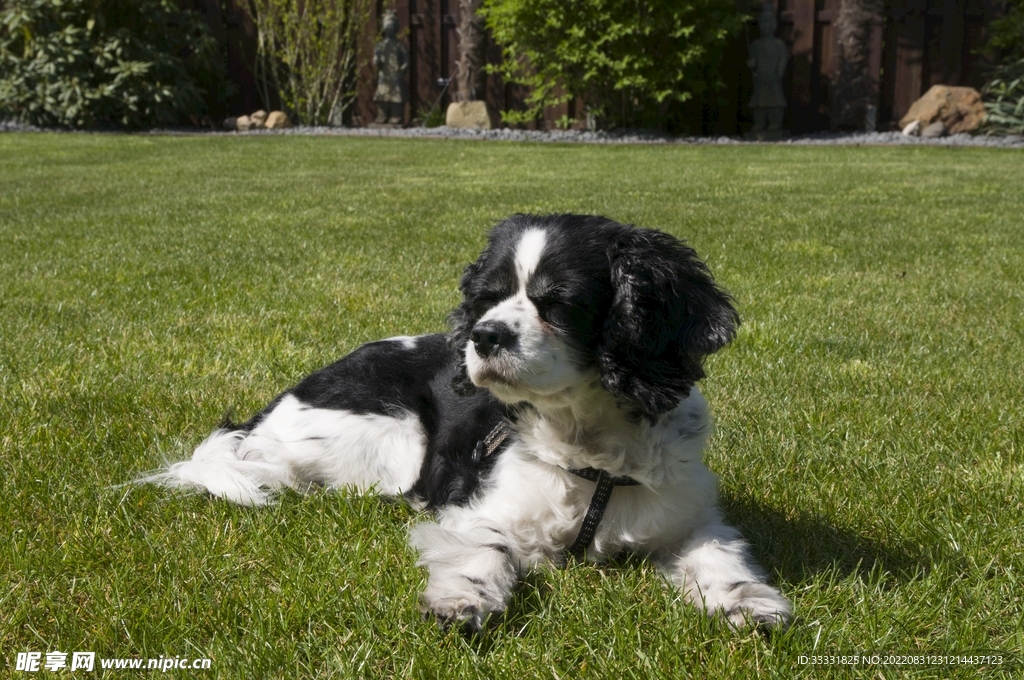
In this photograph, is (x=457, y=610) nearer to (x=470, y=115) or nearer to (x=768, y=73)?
(x=768, y=73)

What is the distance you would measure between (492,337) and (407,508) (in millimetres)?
957

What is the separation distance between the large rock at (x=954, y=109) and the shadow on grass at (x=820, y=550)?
16.8 metres

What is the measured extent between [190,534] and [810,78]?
712 inches

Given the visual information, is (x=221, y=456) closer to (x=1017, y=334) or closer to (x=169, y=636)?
(x=169, y=636)

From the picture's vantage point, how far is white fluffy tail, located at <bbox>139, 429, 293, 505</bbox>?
10.2 feet

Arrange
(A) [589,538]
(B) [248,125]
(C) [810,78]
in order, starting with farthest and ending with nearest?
(B) [248,125], (C) [810,78], (A) [589,538]

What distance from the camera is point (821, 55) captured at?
18.7 metres

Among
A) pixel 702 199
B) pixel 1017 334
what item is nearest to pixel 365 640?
pixel 1017 334

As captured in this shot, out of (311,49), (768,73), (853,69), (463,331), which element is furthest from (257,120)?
(463,331)

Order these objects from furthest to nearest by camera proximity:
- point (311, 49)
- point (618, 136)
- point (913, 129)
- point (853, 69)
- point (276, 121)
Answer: point (311, 49) < point (276, 121) < point (618, 136) < point (853, 69) < point (913, 129)

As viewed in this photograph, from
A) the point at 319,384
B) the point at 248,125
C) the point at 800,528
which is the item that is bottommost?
the point at 800,528

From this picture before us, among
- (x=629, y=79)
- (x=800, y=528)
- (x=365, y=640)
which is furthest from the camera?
(x=629, y=79)

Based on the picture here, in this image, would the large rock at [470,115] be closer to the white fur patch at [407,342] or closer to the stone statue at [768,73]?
the stone statue at [768,73]

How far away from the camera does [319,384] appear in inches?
137
